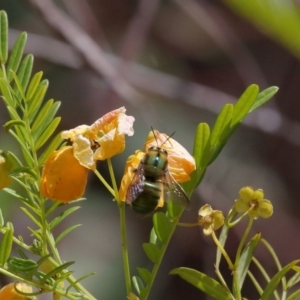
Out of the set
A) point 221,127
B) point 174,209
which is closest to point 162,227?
point 174,209

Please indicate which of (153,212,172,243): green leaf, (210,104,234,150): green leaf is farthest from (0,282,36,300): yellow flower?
(210,104,234,150): green leaf

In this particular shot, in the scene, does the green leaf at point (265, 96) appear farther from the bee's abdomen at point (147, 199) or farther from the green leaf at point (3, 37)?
the green leaf at point (3, 37)

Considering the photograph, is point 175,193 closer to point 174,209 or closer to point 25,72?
point 174,209

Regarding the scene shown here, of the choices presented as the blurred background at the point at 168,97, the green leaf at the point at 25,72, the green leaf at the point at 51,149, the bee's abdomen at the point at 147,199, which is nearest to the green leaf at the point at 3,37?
the green leaf at the point at 25,72

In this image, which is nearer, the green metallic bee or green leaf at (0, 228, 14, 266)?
green leaf at (0, 228, 14, 266)

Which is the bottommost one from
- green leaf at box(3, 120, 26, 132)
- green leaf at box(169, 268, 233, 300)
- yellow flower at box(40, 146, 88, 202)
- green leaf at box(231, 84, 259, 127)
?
green leaf at box(169, 268, 233, 300)

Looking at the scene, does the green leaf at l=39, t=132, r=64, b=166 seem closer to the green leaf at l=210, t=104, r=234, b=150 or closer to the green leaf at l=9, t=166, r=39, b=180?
the green leaf at l=9, t=166, r=39, b=180
